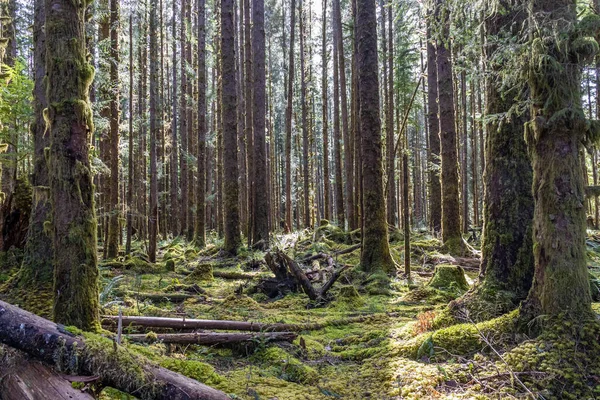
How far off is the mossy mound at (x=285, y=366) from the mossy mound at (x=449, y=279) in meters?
3.64

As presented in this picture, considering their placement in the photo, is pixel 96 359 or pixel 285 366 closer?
pixel 96 359

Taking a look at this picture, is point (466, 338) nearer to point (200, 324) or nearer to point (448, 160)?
point (200, 324)

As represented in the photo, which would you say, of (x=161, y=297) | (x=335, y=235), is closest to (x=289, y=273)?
(x=161, y=297)

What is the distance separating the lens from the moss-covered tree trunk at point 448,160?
10930 millimetres

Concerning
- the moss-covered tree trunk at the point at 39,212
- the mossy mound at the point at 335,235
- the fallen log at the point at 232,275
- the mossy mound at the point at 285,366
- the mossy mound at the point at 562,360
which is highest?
the moss-covered tree trunk at the point at 39,212

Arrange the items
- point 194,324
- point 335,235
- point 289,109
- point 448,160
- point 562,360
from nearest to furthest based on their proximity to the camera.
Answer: point 562,360 → point 194,324 → point 448,160 → point 335,235 → point 289,109

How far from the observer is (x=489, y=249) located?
474 cm

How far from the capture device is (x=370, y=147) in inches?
371

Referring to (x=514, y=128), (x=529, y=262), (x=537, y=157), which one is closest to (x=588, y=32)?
(x=537, y=157)

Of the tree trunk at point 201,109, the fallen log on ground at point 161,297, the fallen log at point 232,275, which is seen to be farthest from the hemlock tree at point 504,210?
the tree trunk at point 201,109

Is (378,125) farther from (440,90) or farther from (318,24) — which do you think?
(318,24)

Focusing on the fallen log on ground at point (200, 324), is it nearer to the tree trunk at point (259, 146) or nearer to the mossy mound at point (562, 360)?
the mossy mound at point (562, 360)

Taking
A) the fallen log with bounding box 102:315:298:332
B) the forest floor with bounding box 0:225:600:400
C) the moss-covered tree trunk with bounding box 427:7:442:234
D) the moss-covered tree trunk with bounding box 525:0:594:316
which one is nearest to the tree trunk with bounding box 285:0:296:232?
the moss-covered tree trunk with bounding box 427:7:442:234

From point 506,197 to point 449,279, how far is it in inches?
111
